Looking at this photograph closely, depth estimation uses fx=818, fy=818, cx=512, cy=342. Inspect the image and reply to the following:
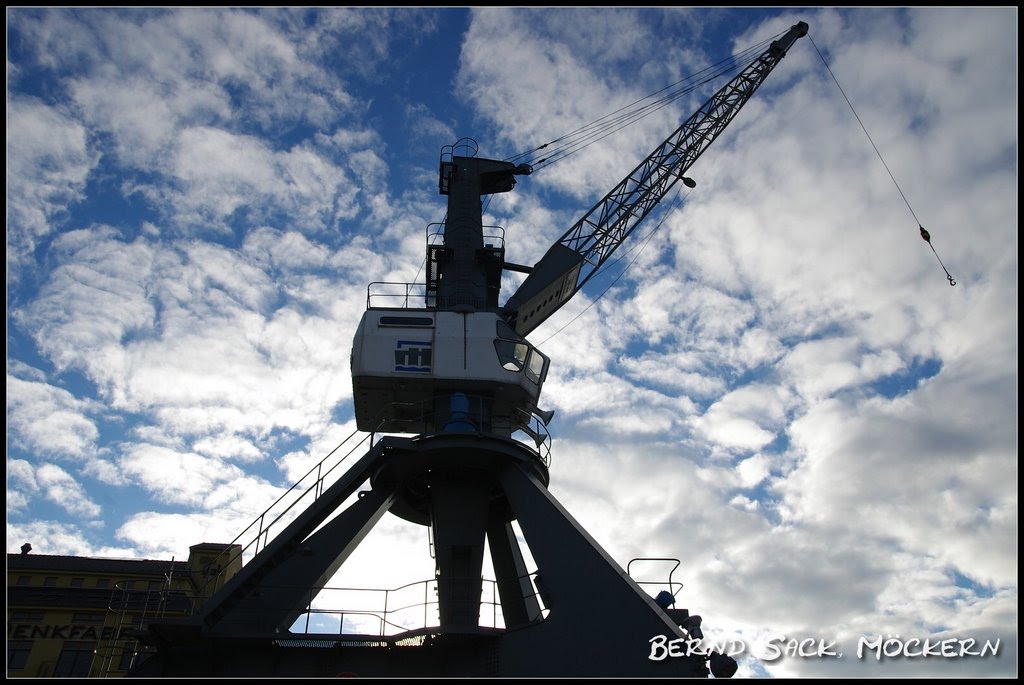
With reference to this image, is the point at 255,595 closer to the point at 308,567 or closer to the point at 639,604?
the point at 308,567

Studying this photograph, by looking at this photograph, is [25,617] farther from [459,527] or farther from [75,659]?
[459,527]

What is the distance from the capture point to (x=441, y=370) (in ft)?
65.1

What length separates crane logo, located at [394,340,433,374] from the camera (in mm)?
19875

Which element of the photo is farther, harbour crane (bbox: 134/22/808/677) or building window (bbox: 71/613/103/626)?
building window (bbox: 71/613/103/626)

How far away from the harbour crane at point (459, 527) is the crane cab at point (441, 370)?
38 mm

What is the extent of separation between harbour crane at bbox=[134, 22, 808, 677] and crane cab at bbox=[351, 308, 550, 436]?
0.04 metres

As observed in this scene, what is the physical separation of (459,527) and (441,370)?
3.75 m

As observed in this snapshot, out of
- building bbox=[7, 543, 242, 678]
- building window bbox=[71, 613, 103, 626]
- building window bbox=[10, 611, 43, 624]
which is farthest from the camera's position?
building window bbox=[71, 613, 103, 626]

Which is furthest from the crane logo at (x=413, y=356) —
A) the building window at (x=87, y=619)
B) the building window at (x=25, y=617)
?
the building window at (x=25, y=617)

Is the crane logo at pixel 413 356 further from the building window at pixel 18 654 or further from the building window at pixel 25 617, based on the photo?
the building window at pixel 25 617

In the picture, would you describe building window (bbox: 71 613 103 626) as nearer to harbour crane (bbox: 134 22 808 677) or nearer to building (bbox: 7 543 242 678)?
building (bbox: 7 543 242 678)

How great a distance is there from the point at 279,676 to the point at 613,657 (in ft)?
21.1

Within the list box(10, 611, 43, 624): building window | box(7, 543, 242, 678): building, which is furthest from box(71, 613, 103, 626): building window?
box(10, 611, 43, 624): building window

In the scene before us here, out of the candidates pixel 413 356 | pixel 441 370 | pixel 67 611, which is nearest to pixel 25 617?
pixel 67 611
